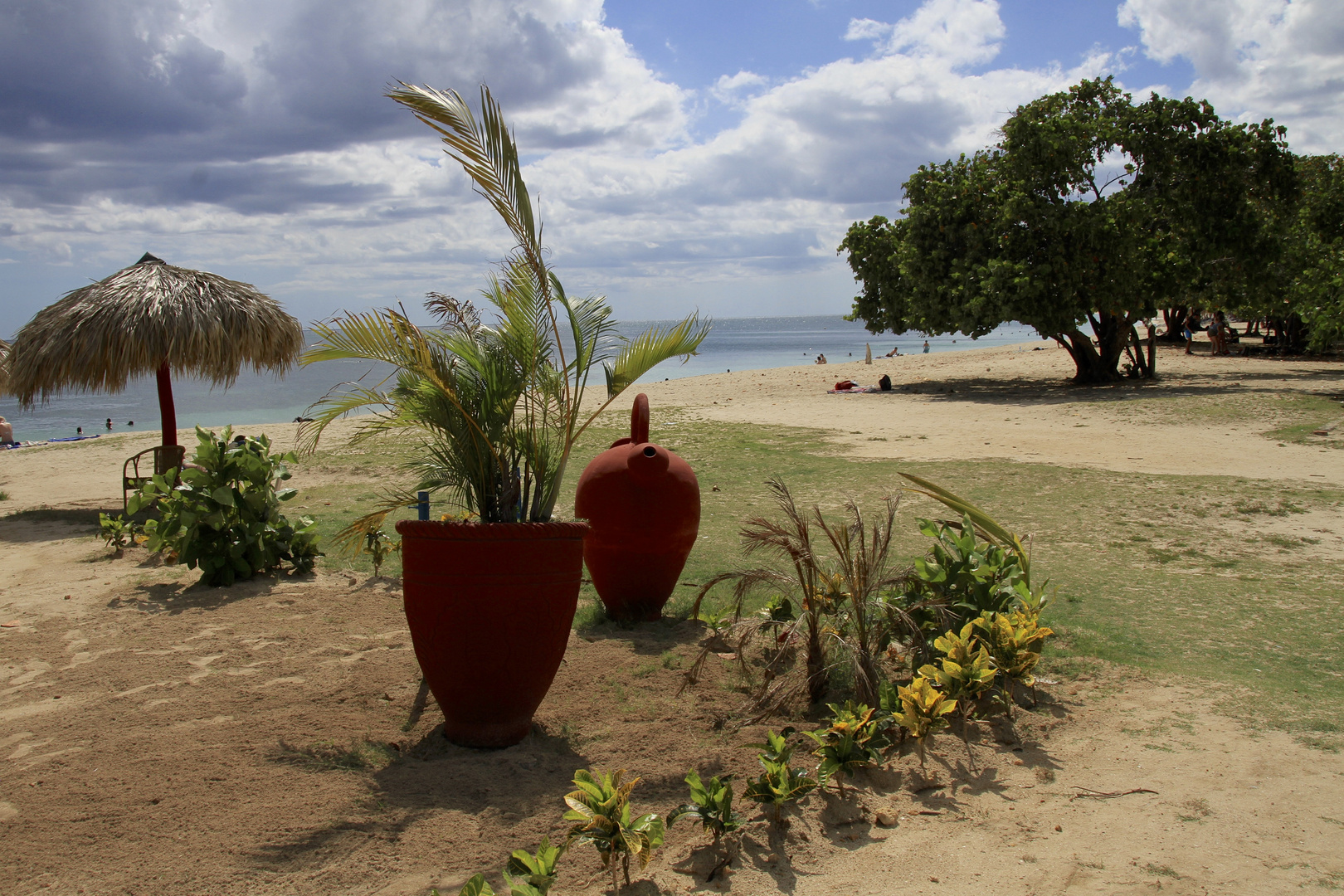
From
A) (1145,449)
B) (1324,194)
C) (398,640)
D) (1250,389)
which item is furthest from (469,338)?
(1324,194)

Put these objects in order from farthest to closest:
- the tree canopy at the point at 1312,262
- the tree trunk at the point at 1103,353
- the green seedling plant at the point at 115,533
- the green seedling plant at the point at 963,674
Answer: the tree trunk at the point at 1103,353 < the tree canopy at the point at 1312,262 < the green seedling plant at the point at 115,533 < the green seedling plant at the point at 963,674

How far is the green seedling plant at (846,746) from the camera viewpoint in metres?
3.25

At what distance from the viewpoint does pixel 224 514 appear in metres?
5.93

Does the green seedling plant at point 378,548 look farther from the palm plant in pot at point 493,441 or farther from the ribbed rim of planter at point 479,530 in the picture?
the ribbed rim of planter at point 479,530

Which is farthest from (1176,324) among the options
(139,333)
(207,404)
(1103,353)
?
(207,404)

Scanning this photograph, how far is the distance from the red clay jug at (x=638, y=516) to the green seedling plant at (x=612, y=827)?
2.41 metres

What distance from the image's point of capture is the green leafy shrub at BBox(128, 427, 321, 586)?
231 inches

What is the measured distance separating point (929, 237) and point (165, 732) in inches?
799

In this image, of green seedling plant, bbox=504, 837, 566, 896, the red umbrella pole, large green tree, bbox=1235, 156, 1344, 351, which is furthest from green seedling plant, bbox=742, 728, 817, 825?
large green tree, bbox=1235, 156, 1344, 351

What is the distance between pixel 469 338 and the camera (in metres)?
4.03

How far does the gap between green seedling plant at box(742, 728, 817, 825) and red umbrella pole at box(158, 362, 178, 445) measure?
25.8 feet

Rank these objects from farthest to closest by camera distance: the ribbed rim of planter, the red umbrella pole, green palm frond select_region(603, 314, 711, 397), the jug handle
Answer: the red umbrella pole → the jug handle → green palm frond select_region(603, 314, 711, 397) → the ribbed rim of planter

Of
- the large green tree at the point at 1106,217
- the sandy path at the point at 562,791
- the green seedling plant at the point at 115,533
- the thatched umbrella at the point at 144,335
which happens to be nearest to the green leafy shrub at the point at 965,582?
the sandy path at the point at 562,791

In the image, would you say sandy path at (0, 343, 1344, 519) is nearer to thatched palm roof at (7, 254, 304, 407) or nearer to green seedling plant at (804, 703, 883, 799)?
thatched palm roof at (7, 254, 304, 407)
